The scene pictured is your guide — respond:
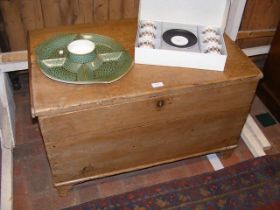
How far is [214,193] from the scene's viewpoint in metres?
1.44

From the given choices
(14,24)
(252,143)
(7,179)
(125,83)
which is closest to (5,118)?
(7,179)

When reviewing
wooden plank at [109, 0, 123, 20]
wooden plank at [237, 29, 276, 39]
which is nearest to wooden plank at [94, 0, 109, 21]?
wooden plank at [109, 0, 123, 20]

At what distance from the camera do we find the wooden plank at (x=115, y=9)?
1684 millimetres

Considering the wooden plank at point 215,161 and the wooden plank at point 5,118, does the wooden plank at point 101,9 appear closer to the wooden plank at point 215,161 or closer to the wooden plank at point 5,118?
the wooden plank at point 5,118

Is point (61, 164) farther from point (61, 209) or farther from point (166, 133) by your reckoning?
point (166, 133)

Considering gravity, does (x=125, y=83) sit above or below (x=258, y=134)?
above

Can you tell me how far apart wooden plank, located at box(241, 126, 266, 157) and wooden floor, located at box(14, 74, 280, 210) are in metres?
0.02

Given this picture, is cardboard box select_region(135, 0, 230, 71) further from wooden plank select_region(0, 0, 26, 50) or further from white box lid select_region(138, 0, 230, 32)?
wooden plank select_region(0, 0, 26, 50)

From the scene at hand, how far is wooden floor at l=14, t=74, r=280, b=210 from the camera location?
142 cm

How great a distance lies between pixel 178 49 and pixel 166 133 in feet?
1.10

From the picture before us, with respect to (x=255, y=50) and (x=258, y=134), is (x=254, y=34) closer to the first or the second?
(x=255, y=50)

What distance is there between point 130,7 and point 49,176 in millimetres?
934

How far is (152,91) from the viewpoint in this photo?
3.74 ft

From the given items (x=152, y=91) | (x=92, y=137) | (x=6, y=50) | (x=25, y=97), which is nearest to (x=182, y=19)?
(x=152, y=91)
